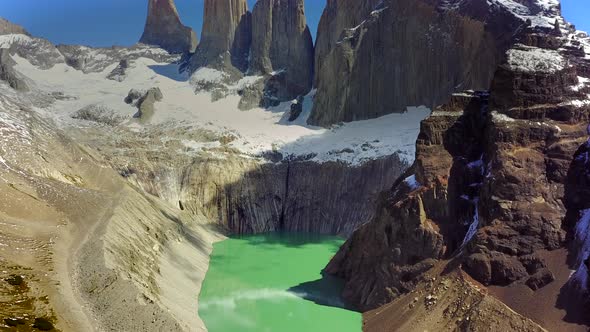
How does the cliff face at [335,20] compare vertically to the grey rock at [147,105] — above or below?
above

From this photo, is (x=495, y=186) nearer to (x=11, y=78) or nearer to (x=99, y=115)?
(x=99, y=115)

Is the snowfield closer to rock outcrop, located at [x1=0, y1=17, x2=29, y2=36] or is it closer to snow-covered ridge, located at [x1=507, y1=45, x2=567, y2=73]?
rock outcrop, located at [x1=0, y1=17, x2=29, y2=36]

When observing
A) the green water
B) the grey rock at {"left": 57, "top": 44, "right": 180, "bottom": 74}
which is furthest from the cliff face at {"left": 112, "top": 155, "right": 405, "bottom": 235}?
the grey rock at {"left": 57, "top": 44, "right": 180, "bottom": 74}

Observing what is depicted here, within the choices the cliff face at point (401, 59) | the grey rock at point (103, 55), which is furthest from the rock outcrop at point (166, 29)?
the cliff face at point (401, 59)

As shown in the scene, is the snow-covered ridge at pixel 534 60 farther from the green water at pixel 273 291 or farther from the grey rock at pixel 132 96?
the grey rock at pixel 132 96

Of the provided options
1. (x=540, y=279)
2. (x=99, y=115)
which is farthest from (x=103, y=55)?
(x=540, y=279)

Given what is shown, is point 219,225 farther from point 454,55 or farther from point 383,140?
point 454,55

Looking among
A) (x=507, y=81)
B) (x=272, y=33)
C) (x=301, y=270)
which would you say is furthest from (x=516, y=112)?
(x=272, y=33)
